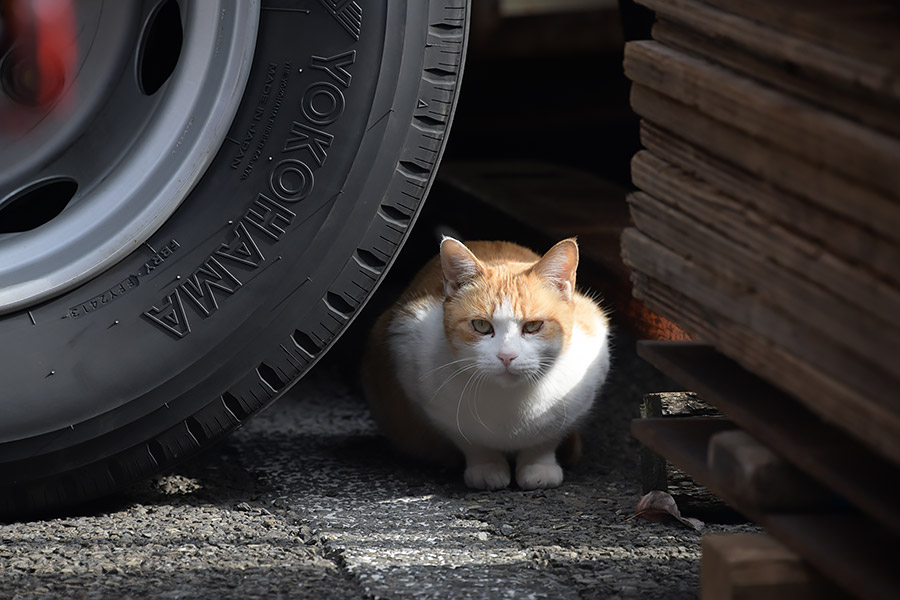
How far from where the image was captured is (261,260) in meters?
1.70

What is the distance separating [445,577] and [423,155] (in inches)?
25.0

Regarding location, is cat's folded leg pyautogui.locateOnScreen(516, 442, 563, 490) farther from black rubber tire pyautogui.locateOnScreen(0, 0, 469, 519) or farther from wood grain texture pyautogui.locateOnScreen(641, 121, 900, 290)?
wood grain texture pyautogui.locateOnScreen(641, 121, 900, 290)

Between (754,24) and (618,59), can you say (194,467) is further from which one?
(618,59)

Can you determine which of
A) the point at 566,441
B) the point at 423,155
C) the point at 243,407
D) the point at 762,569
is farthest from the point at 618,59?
the point at 762,569

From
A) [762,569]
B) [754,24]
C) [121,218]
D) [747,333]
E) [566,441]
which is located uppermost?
[754,24]

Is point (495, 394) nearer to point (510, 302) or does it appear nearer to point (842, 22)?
point (510, 302)

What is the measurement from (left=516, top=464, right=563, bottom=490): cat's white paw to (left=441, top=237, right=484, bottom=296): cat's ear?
36 cm

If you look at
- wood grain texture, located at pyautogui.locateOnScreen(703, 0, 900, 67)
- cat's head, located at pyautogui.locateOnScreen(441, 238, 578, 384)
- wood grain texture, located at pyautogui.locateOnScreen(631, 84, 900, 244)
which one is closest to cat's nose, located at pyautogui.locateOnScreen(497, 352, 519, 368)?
cat's head, located at pyautogui.locateOnScreen(441, 238, 578, 384)

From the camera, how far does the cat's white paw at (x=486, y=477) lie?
199 centimetres

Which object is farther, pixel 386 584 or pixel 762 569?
pixel 386 584

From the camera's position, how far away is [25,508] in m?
1.69

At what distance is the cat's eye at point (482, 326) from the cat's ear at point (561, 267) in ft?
0.42

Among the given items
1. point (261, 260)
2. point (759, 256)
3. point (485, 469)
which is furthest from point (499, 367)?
point (759, 256)

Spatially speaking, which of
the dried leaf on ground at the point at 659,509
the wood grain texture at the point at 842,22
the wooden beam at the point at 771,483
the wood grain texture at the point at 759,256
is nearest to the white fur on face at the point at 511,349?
the dried leaf on ground at the point at 659,509
